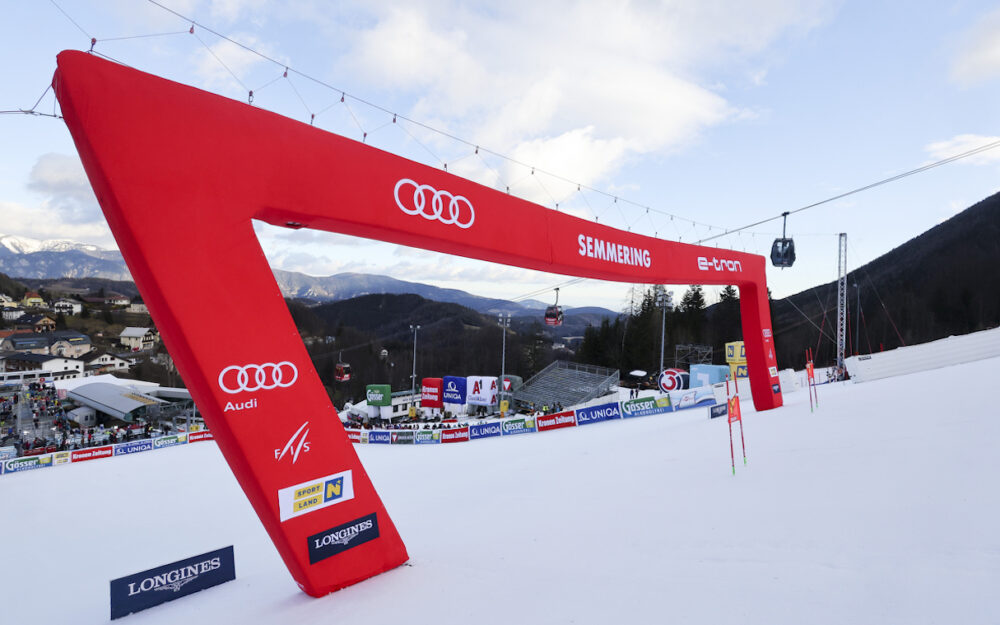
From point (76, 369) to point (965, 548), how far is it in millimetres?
64945

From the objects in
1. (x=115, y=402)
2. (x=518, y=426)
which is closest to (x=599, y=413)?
(x=518, y=426)

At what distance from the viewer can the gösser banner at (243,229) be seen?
3.09 meters

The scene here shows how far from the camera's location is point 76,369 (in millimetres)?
47406

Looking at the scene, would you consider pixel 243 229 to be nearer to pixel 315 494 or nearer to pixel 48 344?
pixel 315 494

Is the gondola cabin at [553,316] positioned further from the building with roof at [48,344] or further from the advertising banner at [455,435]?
the building with roof at [48,344]

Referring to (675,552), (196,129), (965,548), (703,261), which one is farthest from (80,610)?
(703,261)

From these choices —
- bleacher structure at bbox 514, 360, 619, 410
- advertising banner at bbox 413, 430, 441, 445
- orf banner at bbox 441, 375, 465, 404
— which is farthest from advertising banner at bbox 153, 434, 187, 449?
bleacher structure at bbox 514, 360, 619, 410

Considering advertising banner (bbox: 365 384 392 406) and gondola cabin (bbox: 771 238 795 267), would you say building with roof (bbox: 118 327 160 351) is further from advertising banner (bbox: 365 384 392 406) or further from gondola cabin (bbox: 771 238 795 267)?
gondola cabin (bbox: 771 238 795 267)

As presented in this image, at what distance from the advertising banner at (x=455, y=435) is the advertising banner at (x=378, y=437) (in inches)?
93.4

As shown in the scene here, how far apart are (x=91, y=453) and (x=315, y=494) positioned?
Answer: 19694 mm

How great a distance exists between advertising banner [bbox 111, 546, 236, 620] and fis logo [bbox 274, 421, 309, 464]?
1.82 meters

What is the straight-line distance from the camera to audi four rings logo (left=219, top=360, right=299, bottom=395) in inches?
134

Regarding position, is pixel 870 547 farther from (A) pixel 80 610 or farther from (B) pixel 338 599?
(A) pixel 80 610

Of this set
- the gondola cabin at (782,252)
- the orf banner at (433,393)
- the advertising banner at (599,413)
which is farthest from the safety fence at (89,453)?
the gondola cabin at (782,252)
